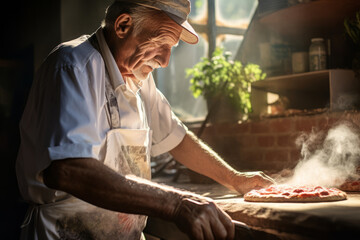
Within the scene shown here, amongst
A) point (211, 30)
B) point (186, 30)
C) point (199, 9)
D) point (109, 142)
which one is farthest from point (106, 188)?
point (199, 9)

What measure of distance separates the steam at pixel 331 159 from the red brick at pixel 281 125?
0.20m

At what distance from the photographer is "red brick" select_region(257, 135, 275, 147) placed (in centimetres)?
300

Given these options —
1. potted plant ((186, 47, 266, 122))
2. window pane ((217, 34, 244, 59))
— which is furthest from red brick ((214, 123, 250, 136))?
window pane ((217, 34, 244, 59))

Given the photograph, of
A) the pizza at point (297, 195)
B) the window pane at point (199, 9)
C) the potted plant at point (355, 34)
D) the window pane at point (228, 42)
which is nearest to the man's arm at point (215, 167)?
the pizza at point (297, 195)

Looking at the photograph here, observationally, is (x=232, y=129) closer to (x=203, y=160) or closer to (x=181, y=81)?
(x=203, y=160)

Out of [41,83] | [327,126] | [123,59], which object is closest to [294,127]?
[327,126]

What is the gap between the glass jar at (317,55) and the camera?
9.31ft

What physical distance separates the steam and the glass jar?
0.51 metres

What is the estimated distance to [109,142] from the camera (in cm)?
179

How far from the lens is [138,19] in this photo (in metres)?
1.84

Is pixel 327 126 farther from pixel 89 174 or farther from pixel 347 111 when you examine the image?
pixel 89 174

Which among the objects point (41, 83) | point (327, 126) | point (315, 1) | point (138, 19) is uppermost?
point (315, 1)

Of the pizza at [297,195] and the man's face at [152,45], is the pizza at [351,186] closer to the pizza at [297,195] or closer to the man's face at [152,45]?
the pizza at [297,195]

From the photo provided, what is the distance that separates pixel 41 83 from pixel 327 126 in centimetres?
185
